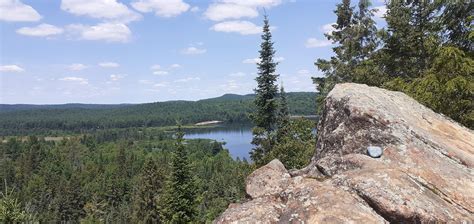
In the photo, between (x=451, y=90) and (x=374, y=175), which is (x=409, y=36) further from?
(x=374, y=175)

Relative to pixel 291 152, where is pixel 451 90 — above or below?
above

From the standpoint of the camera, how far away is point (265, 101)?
2731cm

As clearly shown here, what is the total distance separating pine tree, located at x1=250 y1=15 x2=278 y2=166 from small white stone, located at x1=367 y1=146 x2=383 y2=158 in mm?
18267

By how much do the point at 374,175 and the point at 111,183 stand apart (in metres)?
111

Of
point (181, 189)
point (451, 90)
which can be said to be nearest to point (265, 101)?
point (181, 189)

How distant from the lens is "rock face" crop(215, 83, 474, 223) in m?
6.95

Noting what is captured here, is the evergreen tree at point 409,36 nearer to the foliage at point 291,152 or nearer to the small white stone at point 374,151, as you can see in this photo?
the foliage at point 291,152

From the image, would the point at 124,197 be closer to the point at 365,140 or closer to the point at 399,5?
the point at 399,5

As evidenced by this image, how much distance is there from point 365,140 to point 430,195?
2.19 metres

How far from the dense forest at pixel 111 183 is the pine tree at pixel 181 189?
0.07 metres

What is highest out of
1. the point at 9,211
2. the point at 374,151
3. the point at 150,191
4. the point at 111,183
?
the point at 374,151

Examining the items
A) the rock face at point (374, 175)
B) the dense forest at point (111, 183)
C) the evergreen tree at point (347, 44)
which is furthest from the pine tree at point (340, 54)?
the rock face at point (374, 175)

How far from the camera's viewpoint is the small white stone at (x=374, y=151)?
8.64 m

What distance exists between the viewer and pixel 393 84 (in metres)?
17.1
